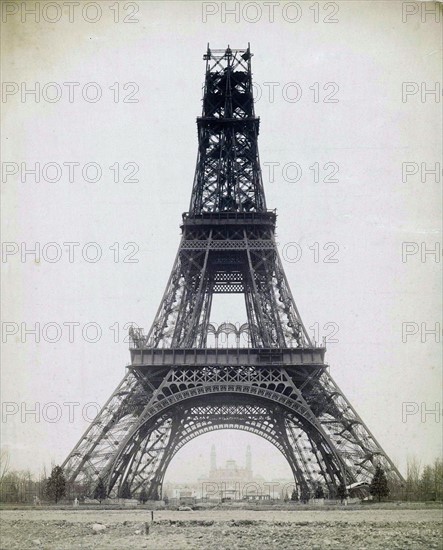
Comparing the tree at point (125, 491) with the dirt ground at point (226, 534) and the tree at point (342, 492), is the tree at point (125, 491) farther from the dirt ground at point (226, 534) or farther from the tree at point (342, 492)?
the tree at point (342, 492)

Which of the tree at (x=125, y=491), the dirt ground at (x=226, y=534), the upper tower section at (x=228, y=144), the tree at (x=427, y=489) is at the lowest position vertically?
the tree at (x=427, y=489)

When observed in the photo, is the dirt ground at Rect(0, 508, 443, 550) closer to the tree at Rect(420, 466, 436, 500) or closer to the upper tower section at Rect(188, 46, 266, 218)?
the tree at Rect(420, 466, 436, 500)

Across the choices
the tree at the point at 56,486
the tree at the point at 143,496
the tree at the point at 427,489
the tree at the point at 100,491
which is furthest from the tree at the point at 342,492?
the tree at the point at 56,486

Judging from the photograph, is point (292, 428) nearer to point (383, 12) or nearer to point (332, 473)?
point (332, 473)

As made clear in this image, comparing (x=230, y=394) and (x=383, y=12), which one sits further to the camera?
(x=230, y=394)

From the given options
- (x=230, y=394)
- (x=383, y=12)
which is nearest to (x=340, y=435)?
(x=230, y=394)
